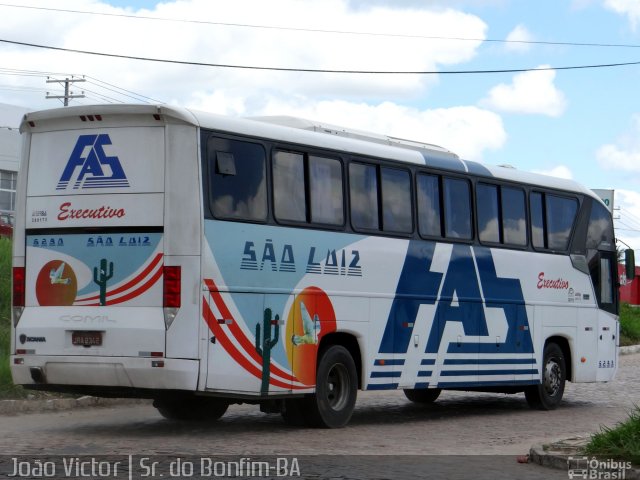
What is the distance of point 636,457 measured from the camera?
10.4m

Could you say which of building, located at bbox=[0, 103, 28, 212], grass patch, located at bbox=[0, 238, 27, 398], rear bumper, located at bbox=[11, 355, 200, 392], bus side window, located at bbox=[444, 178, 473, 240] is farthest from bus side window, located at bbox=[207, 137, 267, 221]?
building, located at bbox=[0, 103, 28, 212]

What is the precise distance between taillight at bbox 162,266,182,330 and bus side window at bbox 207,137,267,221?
0.75m

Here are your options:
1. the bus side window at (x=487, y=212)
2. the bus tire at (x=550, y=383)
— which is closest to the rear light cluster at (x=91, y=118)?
the bus side window at (x=487, y=212)

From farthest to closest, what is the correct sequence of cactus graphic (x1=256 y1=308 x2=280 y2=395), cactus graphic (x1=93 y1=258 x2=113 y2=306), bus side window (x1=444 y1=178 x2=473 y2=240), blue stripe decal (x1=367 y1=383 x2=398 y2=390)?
bus side window (x1=444 y1=178 x2=473 y2=240) → blue stripe decal (x1=367 y1=383 x2=398 y2=390) → cactus graphic (x1=256 y1=308 x2=280 y2=395) → cactus graphic (x1=93 y1=258 x2=113 y2=306)

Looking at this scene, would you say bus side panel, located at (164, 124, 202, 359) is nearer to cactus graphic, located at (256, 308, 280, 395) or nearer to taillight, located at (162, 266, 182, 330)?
taillight, located at (162, 266, 182, 330)

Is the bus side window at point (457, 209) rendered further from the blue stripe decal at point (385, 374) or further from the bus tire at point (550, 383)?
the bus tire at point (550, 383)

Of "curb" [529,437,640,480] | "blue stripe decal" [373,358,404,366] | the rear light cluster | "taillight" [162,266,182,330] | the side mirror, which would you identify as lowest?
"curb" [529,437,640,480]

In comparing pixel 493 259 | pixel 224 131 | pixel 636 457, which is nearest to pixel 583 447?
pixel 636 457

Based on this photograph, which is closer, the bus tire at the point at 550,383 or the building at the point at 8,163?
the bus tire at the point at 550,383

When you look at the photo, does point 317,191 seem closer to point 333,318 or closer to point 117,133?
point 333,318

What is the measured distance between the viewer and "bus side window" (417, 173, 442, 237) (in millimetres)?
16109

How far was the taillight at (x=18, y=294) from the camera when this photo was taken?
13289 mm

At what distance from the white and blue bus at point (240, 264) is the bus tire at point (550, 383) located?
1.75 meters

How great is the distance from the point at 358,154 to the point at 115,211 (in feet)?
11.3
